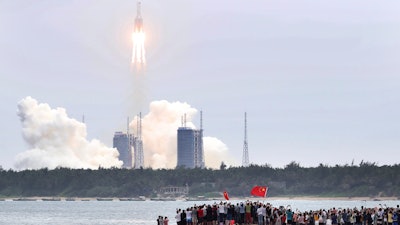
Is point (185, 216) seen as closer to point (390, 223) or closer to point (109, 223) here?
point (390, 223)

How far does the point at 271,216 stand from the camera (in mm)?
99125

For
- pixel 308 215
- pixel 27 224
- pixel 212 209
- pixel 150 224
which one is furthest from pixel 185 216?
pixel 27 224

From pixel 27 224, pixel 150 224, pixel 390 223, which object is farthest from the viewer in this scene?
pixel 27 224

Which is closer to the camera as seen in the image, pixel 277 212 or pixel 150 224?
pixel 277 212

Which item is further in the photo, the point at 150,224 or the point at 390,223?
the point at 150,224

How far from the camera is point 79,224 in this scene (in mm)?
157000

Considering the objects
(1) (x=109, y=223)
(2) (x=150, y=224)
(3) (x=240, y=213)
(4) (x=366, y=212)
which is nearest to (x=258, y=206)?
(3) (x=240, y=213)

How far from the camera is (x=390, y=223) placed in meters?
95.9

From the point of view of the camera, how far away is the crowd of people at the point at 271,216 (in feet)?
315

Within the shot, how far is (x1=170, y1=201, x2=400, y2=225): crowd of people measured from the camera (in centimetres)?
9594

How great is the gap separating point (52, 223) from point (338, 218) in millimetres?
75171

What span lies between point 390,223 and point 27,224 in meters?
77.8

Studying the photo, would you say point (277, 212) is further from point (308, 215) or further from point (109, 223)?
point (109, 223)

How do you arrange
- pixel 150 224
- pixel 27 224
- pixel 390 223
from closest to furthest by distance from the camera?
A: pixel 390 223 → pixel 150 224 → pixel 27 224
